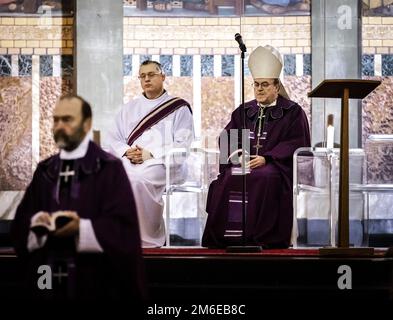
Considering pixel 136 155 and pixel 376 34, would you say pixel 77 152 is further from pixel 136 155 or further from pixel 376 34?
pixel 376 34

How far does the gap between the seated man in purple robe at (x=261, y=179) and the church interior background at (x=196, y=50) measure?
0.69m

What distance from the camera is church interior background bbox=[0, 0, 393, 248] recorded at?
33.1ft

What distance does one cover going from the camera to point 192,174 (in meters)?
9.70

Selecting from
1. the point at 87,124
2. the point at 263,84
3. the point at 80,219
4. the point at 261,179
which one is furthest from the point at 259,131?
the point at 80,219

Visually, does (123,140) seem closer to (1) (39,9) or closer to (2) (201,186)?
(2) (201,186)

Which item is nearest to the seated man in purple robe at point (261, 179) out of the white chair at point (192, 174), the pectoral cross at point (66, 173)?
the white chair at point (192, 174)

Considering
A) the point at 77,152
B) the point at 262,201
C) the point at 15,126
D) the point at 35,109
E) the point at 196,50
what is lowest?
the point at 262,201

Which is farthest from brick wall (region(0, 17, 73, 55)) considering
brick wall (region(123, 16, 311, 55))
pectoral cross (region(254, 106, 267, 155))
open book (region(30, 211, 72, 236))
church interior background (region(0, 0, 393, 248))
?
open book (region(30, 211, 72, 236))

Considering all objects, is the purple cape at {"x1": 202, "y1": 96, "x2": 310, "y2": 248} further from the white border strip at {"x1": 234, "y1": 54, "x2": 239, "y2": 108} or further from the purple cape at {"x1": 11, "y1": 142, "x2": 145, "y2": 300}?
the purple cape at {"x1": 11, "y1": 142, "x2": 145, "y2": 300}

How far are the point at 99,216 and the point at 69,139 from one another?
43 centimetres

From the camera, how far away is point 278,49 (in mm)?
10273

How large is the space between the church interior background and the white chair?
0.37 m

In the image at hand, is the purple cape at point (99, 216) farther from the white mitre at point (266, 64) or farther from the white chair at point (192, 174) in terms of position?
the white mitre at point (266, 64)
